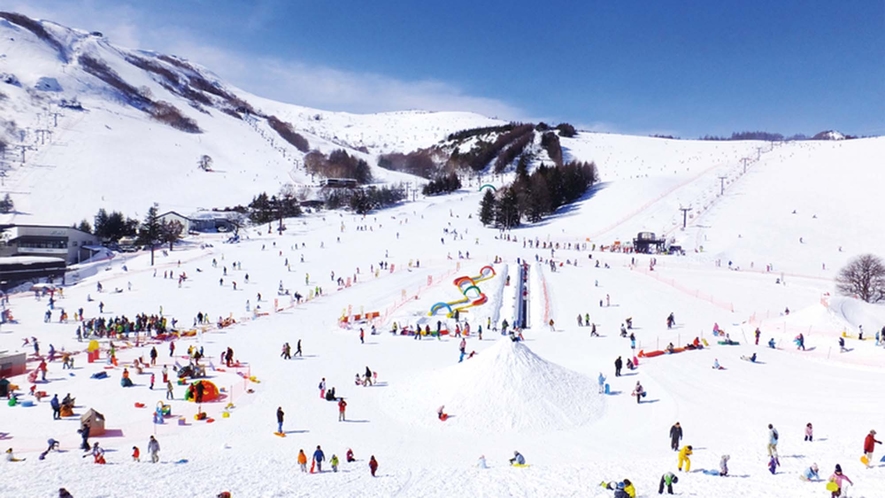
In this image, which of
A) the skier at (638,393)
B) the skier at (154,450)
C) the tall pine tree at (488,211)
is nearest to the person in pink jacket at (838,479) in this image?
the skier at (638,393)

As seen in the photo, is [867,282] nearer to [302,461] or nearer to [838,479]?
[838,479]

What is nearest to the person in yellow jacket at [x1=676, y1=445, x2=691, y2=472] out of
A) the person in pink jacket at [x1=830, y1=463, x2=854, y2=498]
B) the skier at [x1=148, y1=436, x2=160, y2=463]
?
the person in pink jacket at [x1=830, y1=463, x2=854, y2=498]

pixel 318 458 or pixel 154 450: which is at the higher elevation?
pixel 154 450

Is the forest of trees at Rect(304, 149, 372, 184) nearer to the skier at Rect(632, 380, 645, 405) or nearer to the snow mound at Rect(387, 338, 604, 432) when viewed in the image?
the snow mound at Rect(387, 338, 604, 432)

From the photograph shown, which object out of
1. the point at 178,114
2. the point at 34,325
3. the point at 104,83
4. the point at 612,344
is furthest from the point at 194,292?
the point at 104,83

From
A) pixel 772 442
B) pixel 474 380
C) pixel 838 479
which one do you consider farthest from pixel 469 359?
pixel 838 479
